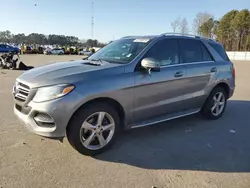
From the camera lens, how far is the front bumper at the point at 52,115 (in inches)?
136

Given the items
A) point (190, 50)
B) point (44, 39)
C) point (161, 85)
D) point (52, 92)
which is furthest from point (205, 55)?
point (44, 39)

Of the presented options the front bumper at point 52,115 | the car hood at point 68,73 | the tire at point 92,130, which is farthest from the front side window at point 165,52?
the front bumper at point 52,115

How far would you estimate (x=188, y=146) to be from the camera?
14.3ft

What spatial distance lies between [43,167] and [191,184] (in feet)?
6.14

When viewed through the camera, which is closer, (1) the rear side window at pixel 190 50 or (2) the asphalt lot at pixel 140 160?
(2) the asphalt lot at pixel 140 160

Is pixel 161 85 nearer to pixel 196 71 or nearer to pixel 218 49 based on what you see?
pixel 196 71

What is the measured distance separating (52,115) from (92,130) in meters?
0.66

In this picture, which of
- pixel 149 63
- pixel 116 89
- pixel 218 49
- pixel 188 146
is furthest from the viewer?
pixel 218 49

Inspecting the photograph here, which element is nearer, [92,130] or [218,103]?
[92,130]

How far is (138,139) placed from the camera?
458cm

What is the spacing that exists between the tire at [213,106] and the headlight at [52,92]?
10.8 feet

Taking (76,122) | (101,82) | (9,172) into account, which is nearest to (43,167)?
(9,172)

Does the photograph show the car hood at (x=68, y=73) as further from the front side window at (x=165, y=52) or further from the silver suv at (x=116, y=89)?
the front side window at (x=165, y=52)

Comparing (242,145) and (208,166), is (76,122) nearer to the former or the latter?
(208,166)
